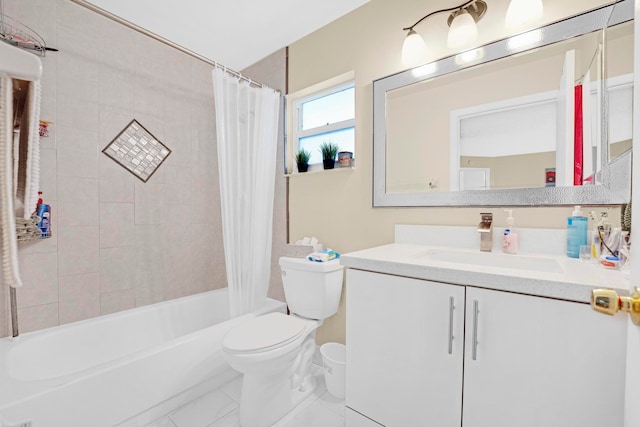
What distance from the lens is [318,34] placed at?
203 cm

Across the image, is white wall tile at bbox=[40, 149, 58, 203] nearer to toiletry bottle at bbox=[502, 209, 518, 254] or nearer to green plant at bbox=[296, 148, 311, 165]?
green plant at bbox=[296, 148, 311, 165]

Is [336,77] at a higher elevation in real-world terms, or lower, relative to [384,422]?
higher

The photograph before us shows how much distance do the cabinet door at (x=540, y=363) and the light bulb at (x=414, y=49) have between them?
1.29 metres

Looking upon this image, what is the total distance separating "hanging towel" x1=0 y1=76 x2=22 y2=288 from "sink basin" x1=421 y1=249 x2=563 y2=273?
138 cm

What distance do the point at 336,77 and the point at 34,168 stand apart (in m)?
1.76

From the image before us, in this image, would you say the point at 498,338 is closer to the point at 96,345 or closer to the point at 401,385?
the point at 401,385

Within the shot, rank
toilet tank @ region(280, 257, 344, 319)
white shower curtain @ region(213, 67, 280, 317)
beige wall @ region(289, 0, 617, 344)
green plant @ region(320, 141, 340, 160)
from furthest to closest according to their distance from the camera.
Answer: green plant @ region(320, 141, 340, 160) → white shower curtain @ region(213, 67, 280, 317) → toilet tank @ region(280, 257, 344, 319) → beige wall @ region(289, 0, 617, 344)

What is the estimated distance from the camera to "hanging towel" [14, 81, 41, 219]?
585mm

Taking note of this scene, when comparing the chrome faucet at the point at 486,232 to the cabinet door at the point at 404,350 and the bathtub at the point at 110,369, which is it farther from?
the bathtub at the point at 110,369

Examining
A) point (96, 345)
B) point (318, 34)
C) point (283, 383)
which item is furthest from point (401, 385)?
point (318, 34)

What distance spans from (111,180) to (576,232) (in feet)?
8.65

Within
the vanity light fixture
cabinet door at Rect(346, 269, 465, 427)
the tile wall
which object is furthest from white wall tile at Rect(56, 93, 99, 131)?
the vanity light fixture

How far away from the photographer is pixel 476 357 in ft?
2.88

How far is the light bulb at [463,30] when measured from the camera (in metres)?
1.35
